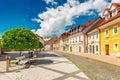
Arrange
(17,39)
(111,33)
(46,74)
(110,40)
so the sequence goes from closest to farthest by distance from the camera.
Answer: (46,74), (17,39), (111,33), (110,40)

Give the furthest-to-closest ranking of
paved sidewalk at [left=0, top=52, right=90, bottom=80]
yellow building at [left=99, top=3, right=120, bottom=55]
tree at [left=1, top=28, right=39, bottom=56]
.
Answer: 1. yellow building at [left=99, top=3, right=120, bottom=55]
2. tree at [left=1, top=28, right=39, bottom=56]
3. paved sidewalk at [left=0, top=52, right=90, bottom=80]

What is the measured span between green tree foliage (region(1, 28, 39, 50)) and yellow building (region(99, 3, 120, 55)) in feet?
45.7

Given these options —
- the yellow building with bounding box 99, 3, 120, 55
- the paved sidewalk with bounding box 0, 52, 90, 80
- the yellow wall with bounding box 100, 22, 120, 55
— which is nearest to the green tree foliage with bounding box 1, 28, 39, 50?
the paved sidewalk with bounding box 0, 52, 90, 80

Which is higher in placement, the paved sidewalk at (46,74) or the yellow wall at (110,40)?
the yellow wall at (110,40)

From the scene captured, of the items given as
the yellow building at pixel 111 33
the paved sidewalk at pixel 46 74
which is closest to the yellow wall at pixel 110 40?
the yellow building at pixel 111 33

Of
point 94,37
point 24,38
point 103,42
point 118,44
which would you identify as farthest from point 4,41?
point 94,37

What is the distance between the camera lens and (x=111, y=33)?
88.6 feet

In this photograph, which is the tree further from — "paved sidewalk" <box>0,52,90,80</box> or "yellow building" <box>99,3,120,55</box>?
"yellow building" <box>99,3,120,55</box>

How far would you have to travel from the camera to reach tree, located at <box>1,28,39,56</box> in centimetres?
1496

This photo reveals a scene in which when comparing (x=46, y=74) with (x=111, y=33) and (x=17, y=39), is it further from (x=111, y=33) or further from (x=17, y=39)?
(x=111, y=33)

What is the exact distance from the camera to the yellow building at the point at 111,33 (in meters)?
24.9

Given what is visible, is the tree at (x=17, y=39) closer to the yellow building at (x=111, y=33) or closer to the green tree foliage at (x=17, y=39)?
the green tree foliage at (x=17, y=39)

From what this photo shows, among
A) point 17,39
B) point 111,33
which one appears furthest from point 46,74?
point 111,33

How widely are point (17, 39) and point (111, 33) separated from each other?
17510 mm
